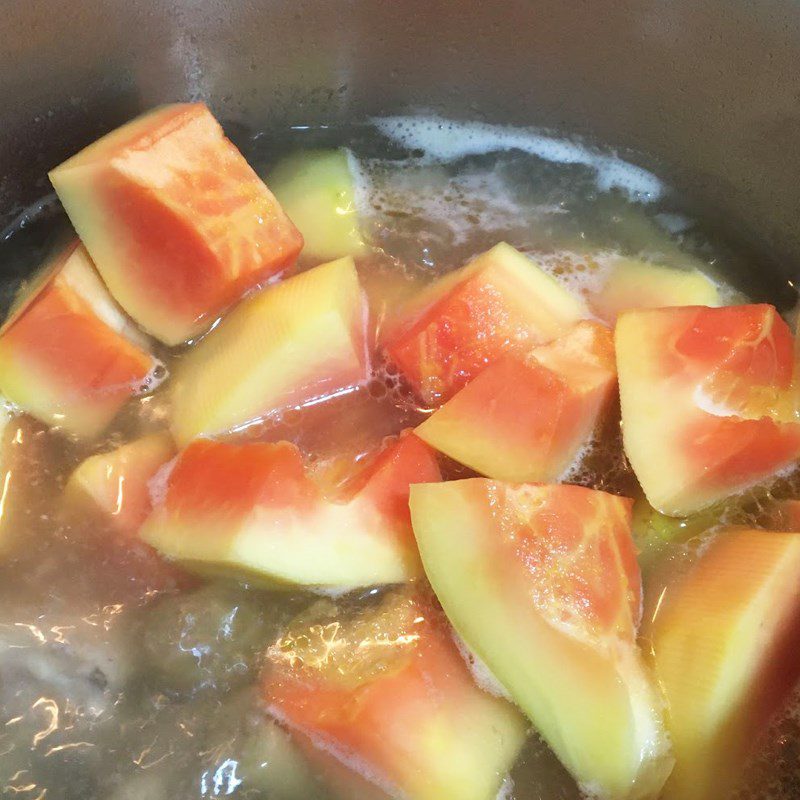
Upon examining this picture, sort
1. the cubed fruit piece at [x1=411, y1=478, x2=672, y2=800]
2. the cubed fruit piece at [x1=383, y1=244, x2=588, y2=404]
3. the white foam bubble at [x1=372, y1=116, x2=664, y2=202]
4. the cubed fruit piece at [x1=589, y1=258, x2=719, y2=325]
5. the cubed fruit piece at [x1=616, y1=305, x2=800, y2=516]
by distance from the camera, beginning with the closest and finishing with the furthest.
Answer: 1. the cubed fruit piece at [x1=411, y1=478, x2=672, y2=800]
2. the cubed fruit piece at [x1=616, y1=305, x2=800, y2=516]
3. the cubed fruit piece at [x1=383, y1=244, x2=588, y2=404]
4. the cubed fruit piece at [x1=589, y1=258, x2=719, y2=325]
5. the white foam bubble at [x1=372, y1=116, x2=664, y2=202]

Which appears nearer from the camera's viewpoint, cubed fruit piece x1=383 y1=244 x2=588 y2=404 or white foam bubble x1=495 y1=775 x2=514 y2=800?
white foam bubble x1=495 y1=775 x2=514 y2=800

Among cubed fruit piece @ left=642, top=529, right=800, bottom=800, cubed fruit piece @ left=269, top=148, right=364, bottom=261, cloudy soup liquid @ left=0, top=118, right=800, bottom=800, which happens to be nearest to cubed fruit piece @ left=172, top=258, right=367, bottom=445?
cloudy soup liquid @ left=0, top=118, right=800, bottom=800

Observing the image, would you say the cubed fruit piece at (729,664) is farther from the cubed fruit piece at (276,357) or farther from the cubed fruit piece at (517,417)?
the cubed fruit piece at (276,357)

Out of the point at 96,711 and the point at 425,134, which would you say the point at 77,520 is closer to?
the point at 96,711

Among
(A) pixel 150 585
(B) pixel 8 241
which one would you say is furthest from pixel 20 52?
(A) pixel 150 585

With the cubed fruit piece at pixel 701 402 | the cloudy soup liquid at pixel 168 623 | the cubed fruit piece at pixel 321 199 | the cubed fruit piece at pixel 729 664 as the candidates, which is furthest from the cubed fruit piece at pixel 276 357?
the cubed fruit piece at pixel 729 664

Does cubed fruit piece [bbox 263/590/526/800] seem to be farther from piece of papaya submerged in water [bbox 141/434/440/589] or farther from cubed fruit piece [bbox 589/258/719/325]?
cubed fruit piece [bbox 589/258/719/325]

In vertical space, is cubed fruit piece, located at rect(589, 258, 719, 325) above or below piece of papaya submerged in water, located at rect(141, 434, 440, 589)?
above
